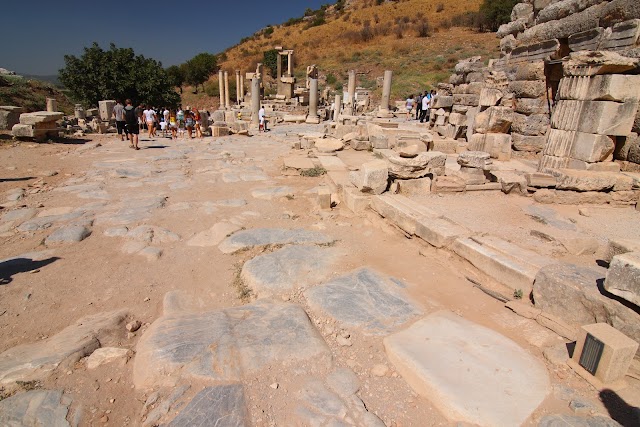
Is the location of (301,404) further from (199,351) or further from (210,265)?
(210,265)

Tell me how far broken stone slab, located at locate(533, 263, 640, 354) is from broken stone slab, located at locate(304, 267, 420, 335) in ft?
3.63

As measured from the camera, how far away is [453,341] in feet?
8.95

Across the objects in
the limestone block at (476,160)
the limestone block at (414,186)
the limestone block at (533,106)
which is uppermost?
the limestone block at (533,106)

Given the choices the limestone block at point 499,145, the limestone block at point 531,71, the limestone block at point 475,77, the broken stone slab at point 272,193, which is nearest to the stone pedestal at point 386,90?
the limestone block at point 475,77

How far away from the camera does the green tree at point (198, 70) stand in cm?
4609

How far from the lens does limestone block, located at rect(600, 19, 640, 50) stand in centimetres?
665

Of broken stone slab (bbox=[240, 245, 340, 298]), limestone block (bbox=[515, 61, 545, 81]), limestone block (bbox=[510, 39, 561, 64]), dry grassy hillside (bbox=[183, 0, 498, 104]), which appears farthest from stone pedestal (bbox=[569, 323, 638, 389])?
dry grassy hillside (bbox=[183, 0, 498, 104])

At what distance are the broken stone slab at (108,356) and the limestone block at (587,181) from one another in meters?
6.45

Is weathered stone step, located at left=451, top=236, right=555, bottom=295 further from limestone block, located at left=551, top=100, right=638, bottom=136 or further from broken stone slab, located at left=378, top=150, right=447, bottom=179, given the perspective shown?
limestone block, located at left=551, top=100, right=638, bottom=136

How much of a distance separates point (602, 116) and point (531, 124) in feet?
9.05

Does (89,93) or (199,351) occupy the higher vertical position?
(89,93)

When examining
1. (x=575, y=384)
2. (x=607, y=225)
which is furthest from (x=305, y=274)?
(x=607, y=225)

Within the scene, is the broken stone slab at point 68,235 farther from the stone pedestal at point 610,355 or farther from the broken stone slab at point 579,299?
the stone pedestal at point 610,355

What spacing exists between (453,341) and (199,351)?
1845mm
